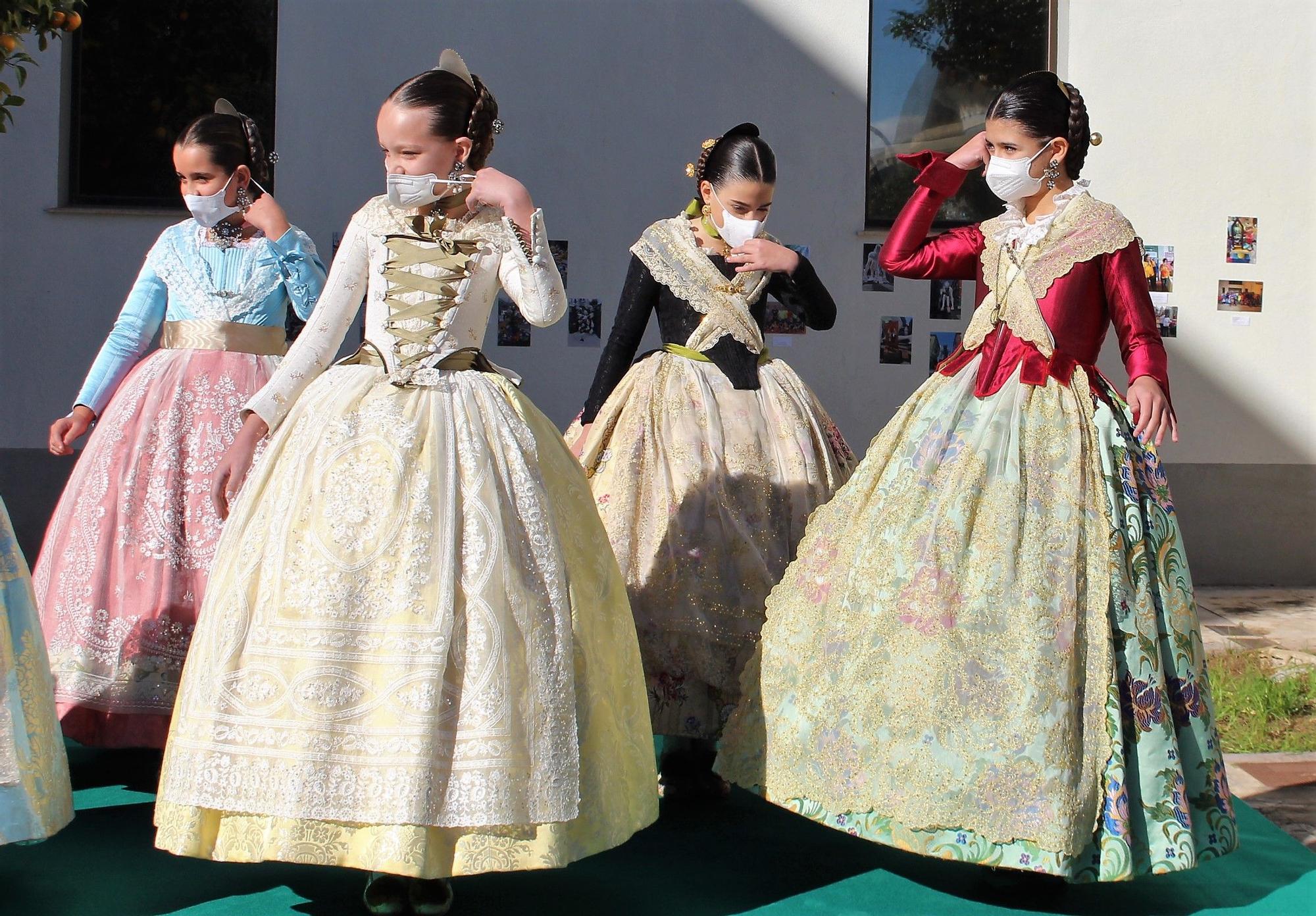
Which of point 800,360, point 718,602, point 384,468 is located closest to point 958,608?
point 718,602

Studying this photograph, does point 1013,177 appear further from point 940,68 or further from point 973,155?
point 940,68

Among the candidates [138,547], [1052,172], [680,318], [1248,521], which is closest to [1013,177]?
[1052,172]

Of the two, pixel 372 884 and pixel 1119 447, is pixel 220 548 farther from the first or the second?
pixel 1119 447

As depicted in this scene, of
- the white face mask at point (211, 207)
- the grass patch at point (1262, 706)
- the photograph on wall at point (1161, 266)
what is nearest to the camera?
the white face mask at point (211, 207)

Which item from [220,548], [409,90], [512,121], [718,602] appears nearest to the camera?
[220,548]

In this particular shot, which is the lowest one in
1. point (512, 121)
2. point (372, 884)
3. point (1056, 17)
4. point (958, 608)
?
point (372, 884)

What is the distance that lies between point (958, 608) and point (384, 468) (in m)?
1.27

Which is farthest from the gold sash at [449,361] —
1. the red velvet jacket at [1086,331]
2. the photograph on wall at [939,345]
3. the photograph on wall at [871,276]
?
the photograph on wall at [939,345]

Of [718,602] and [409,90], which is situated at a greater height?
[409,90]

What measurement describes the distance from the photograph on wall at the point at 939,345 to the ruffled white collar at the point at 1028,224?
3800 mm

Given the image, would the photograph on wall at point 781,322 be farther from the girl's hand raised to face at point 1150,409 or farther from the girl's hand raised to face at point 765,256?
the girl's hand raised to face at point 1150,409

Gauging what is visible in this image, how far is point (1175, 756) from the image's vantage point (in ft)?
9.47

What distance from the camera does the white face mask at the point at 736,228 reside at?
13.0 ft

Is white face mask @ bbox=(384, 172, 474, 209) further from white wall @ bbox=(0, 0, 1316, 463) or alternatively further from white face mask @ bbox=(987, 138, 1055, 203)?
white wall @ bbox=(0, 0, 1316, 463)
